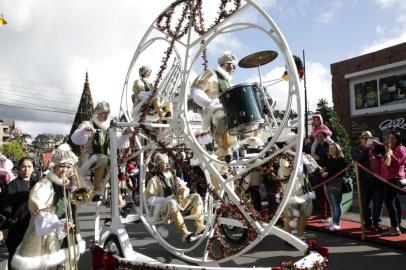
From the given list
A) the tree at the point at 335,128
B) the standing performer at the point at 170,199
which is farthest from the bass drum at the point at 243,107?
the tree at the point at 335,128

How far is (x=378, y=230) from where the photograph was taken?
21.1 feet

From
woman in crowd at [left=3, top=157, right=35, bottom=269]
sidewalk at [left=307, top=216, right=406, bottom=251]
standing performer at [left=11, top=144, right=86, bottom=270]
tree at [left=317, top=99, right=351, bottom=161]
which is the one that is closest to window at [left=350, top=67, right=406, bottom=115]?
tree at [left=317, top=99, right=351, bottom=161]

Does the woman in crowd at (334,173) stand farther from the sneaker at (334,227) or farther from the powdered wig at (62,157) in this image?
the powdered wig at (62,157)

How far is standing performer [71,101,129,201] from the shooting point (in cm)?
538

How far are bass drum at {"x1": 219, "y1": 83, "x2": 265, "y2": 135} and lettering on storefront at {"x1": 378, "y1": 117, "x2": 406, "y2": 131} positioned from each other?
45.5 feet

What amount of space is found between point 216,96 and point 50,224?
2.19 meters

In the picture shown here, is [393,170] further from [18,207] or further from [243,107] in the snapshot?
[18,207]

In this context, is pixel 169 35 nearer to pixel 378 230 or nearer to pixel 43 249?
pixel 43 249

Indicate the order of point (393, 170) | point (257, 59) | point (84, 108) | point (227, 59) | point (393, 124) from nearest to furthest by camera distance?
point (257, 59)
point (227, 59)
point (393, 170)
point (393, 124)
point (84, 108)

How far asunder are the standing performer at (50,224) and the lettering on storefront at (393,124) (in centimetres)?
1493

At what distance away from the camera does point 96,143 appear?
5465 millimetres

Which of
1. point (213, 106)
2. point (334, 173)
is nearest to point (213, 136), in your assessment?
point (213, 106)

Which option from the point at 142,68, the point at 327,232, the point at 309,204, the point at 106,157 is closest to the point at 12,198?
the point at 106,157

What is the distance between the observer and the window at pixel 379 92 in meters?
16.2
